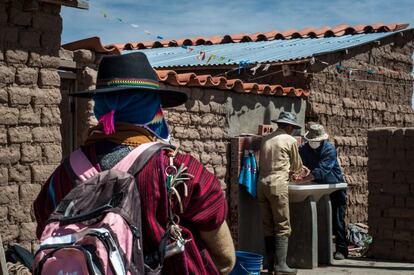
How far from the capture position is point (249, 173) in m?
9.20

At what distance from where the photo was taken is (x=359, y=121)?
12.4 m

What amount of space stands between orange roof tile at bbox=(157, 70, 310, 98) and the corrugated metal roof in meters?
0.83

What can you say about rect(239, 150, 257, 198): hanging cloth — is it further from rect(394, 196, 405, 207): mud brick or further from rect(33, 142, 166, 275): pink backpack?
rect(33, 142, 166, 275): pink backpack

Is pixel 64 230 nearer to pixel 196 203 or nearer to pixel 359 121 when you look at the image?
pixel 196 203

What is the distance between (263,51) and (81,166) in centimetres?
1018

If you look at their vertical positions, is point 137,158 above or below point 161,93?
below

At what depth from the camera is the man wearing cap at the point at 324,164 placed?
9.48 metres

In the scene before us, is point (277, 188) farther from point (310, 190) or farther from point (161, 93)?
point (161, 93)

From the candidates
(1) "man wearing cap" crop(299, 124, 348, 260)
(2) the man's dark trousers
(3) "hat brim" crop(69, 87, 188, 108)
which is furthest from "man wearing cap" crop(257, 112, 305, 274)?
(3) "hat brim" crop(69, 87, 188, 108)

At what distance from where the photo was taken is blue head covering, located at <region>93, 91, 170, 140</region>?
2.81m

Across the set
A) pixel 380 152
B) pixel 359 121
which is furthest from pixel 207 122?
pixel 359 121

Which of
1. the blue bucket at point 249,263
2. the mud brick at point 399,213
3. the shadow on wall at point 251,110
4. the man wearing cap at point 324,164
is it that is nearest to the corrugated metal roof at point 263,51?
the shadow on wall at point 251,110

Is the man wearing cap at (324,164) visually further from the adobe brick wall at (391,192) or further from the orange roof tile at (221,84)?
the orange roof tile at (221,84)

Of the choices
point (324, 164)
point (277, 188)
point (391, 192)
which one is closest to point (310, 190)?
point (324, 164)
